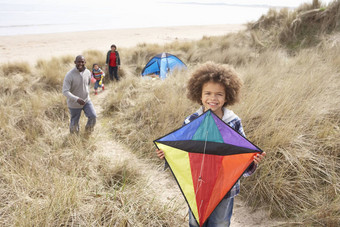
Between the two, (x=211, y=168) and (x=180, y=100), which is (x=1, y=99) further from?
(x=211, y=168)

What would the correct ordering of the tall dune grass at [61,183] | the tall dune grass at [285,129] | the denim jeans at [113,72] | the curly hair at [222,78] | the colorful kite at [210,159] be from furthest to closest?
the denim jeans at [113,72] → the tall dune grass at [285,129] → the tall dune grass at [61,183] → the curly hair at [222,78] → the colorful kite at [210,159]

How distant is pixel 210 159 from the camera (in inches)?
69.5

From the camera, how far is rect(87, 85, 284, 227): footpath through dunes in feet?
8.07

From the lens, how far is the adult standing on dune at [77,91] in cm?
396

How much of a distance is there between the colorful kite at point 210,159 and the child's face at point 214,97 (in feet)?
0.59

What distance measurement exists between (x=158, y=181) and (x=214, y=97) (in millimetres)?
1728

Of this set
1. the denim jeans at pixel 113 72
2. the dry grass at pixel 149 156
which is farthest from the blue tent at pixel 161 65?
the dry grass at pixel 149 156

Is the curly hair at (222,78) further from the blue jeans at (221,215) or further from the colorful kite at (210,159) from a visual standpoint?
the blue jeans at (221,215)

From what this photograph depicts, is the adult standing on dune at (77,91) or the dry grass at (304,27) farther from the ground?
the dry grass at (304,27)

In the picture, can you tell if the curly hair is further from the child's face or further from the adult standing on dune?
the adult standing on dune

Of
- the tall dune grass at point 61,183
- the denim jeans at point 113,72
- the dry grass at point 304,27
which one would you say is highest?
the dry grass at point 304,27

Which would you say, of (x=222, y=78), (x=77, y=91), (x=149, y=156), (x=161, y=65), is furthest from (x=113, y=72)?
(x=222, y=78)

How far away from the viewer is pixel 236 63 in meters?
7.85

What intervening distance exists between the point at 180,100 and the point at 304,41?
21.3ft
